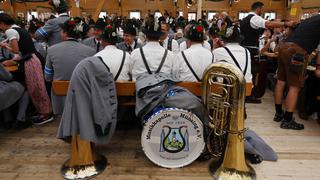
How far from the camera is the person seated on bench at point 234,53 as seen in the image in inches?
127

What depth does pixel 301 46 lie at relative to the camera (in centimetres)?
347

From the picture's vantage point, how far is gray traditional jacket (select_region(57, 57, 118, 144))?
2.32 meters

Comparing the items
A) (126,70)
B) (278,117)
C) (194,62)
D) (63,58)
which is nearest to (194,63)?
(194,62)

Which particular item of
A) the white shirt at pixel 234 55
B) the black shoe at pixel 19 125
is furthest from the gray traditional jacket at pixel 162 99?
the black shoe at pixel 19 125

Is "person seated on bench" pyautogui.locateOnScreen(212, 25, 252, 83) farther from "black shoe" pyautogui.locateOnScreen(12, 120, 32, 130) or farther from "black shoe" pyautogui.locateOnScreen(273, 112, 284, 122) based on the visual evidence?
"black shoe" pyautogui.locateOnScreen(12, 120, 32, 130)

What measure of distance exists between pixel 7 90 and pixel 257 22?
3.56m

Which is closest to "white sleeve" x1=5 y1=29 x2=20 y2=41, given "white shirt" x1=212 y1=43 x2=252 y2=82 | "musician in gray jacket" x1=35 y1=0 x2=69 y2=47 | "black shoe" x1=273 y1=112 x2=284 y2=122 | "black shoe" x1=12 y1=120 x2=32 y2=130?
"musician in gray jacket" x1=35 y1=0 x2=69 y2=47

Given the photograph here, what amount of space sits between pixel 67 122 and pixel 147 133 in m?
0.69

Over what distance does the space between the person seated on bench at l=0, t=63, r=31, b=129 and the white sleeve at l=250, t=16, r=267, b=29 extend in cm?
345

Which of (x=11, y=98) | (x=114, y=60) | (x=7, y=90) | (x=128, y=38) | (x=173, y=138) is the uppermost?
(x=128, y=38)

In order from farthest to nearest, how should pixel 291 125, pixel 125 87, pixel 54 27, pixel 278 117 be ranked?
pixel 54 27, pixel 278 117, pixel 291 125, pixel 125 87

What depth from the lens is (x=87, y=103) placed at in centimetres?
237

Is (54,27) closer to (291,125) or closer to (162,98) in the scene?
(162,98)

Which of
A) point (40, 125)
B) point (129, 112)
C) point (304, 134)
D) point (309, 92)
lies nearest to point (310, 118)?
point (309, 92)
